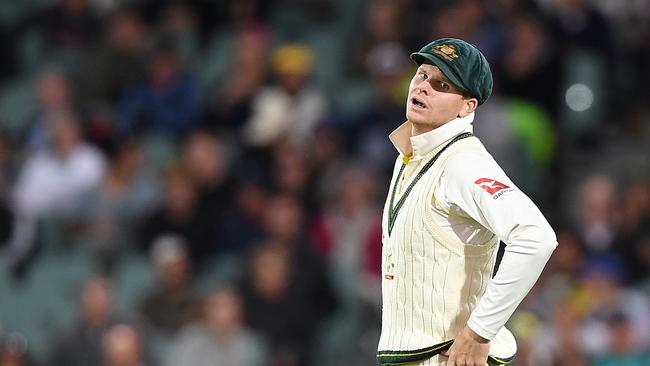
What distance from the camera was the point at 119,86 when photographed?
11078 millimetres

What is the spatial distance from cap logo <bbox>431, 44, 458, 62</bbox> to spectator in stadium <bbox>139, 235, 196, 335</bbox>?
536 centimetres

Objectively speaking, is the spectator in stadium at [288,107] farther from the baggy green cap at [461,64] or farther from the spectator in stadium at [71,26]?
the baggy green cap at [461,64]

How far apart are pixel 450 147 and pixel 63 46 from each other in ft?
27.2

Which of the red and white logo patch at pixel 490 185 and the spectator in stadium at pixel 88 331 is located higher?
the red and white logo patch at pixel 490 185

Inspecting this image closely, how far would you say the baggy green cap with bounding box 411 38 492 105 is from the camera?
154 inches

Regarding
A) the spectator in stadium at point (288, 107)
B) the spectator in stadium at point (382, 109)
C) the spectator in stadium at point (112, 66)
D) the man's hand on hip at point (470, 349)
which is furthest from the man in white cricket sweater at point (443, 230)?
the spectator in stadium at point (112, 66)

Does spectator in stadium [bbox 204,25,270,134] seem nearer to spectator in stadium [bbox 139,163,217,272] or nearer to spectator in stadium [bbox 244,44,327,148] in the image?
spectator in stadium [bbox 244,44,327,148]

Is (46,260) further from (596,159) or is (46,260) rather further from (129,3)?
(596,159)

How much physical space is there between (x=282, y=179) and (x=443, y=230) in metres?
5.69

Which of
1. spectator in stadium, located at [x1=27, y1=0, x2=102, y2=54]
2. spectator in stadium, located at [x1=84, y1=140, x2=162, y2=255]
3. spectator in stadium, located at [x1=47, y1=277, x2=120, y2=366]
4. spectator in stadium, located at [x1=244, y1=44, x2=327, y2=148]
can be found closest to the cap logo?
spectator in stadium, located at [x1=47, y1=277, x2=120, y2=366]

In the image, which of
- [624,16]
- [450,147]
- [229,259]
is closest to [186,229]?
[229,259]

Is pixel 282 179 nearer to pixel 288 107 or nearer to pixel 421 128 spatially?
pixel 288 107

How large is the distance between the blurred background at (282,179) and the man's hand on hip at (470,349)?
12.9 feet

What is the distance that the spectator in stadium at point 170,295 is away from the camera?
A: 908cm
